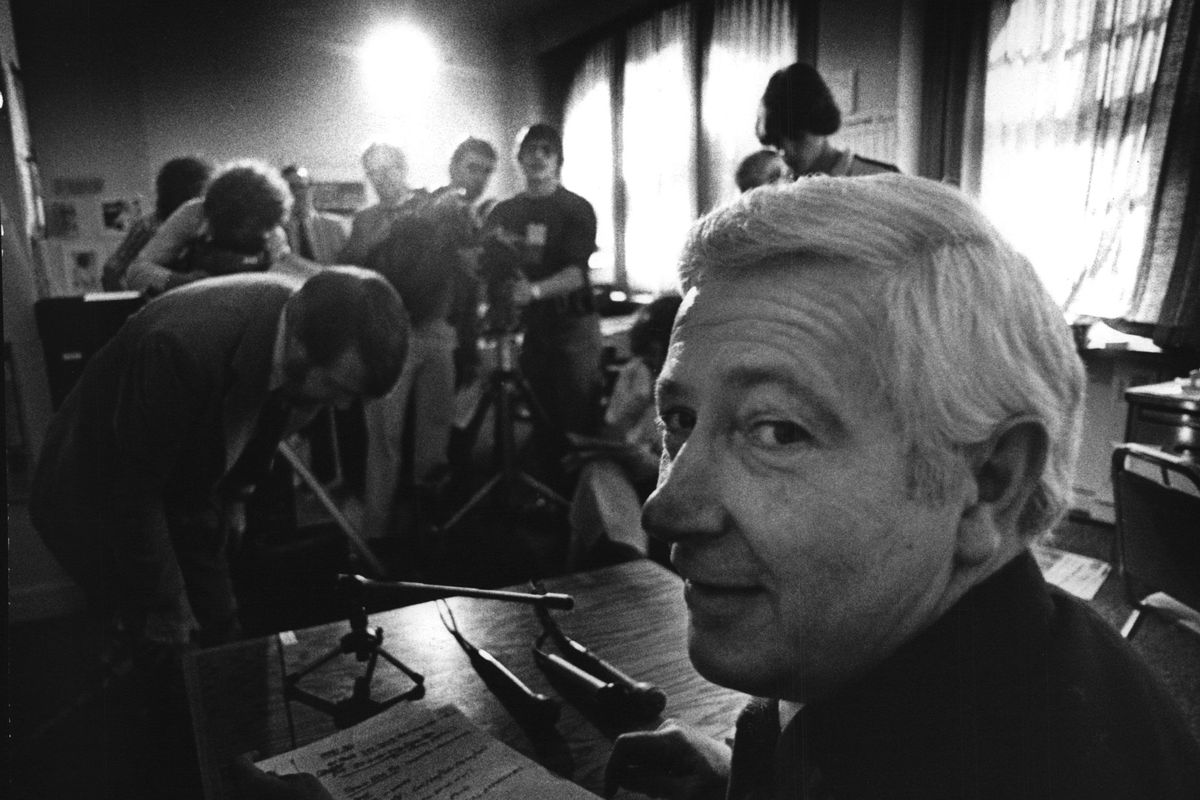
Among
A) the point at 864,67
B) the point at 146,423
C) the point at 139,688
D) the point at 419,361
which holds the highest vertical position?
the point at 864,67

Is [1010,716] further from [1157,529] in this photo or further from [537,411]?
[537,411]

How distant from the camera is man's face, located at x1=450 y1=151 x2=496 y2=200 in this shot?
1366 mm

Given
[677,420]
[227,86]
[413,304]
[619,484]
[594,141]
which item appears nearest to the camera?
[677,420]

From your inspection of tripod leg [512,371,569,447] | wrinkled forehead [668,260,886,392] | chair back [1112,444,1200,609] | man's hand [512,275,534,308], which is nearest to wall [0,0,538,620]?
wrinkled forehead [668,260,886,392]

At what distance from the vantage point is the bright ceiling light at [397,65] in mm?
1122

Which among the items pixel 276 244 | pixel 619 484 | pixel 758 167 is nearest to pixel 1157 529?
pixel 619 484

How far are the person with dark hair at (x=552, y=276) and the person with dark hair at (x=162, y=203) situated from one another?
60cm

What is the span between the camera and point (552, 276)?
8.33 ft

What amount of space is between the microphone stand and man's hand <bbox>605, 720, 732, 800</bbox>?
18 centimetres

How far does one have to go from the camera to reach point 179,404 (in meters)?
1.38

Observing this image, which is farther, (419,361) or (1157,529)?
(419,361)

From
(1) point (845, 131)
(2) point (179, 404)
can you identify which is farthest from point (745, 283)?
(1) point (845, 131)

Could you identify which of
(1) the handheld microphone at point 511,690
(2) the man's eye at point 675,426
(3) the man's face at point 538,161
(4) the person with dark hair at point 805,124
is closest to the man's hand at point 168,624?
(1) the handheld microphone at point 511,690

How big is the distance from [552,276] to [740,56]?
106 centimetres
